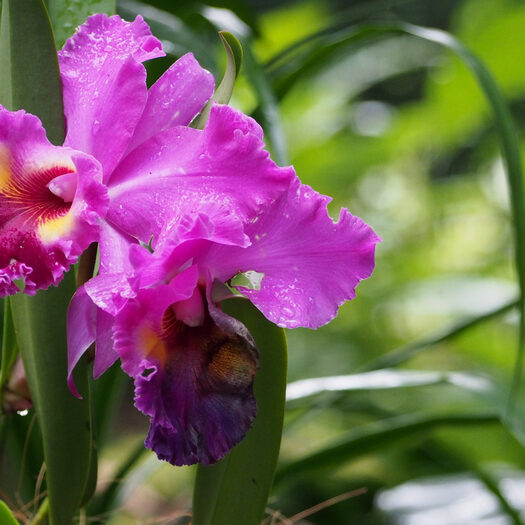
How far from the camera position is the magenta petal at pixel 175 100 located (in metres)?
0.35

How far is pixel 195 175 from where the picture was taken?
Result: 0.32 metres

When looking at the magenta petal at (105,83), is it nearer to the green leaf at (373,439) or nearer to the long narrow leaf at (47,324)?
the long narrow leaf at (47,324)

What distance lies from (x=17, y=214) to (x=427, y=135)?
1493mm

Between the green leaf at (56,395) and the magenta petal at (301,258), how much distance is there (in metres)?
0.09

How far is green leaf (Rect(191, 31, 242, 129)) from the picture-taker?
0.34 metres

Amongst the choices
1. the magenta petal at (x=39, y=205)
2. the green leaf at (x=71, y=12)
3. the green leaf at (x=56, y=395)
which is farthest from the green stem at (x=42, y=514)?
the green leaf at (x=71, y=12)

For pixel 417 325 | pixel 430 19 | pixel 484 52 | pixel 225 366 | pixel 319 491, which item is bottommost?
pixel 417 325

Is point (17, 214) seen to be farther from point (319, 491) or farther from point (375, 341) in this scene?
point (375, 341)

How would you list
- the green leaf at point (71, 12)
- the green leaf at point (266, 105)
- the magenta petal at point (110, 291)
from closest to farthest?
the magenta petal at point (110, 291) → the green leaf at point (71, 12) → the green leaf at point (266, 105)

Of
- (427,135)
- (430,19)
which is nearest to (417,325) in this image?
(427,135)

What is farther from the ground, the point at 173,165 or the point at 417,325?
the point at 173,165

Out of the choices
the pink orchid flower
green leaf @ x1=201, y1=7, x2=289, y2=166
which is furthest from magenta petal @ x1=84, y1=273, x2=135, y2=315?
green leaf @ x1=201, y1=7, x2=289, y2=166

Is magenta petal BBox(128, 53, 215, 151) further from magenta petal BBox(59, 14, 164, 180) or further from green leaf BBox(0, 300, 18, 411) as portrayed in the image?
green leaf BBox(0, 300, 18, 411)

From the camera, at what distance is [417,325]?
169cm
